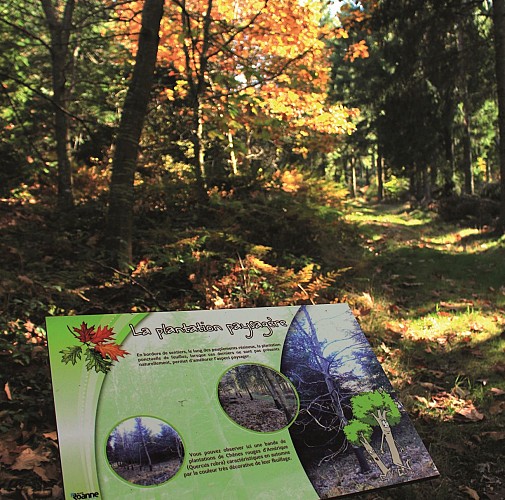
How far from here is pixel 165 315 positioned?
9.02ft

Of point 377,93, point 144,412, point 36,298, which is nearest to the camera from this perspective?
point 144,412

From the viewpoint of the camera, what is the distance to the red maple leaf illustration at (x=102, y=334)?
2492 mm

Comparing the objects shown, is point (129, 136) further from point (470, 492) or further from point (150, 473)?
point (470, 492)

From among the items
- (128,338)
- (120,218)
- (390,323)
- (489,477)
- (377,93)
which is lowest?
(489,477)

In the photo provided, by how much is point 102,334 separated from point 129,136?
4291 millimetres

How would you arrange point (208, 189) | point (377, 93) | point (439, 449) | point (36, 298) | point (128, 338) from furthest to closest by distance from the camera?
point (377, 93) < point (208, 189) < point (36, 298) < point (439, 449) < point (128, 338)

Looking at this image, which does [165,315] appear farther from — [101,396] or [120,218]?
[120,218]

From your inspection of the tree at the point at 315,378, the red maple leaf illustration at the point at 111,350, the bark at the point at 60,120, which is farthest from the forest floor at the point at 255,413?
the bark at the point at 60,120

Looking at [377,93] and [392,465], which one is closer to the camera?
[392,465]

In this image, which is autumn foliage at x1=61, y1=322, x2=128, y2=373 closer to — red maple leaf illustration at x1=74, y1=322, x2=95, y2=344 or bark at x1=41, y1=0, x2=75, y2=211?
red maple leaf illustration at x1=74, y1=322, x2=95, y2=344

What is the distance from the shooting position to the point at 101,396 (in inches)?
90.4

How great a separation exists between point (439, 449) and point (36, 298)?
13.4 feet

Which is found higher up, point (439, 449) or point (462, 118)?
point (462, 118)

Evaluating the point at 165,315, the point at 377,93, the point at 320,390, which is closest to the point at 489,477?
the point at 320,390
